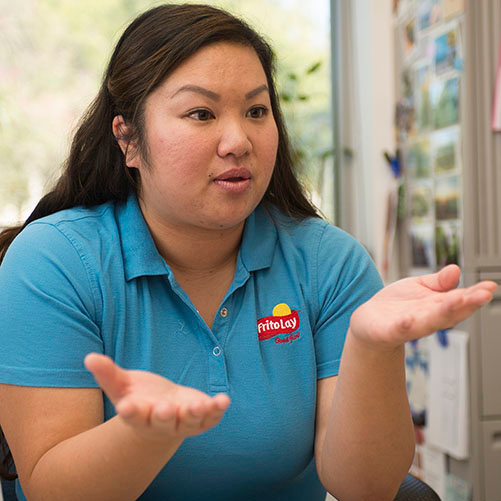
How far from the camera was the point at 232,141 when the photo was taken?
1035mm

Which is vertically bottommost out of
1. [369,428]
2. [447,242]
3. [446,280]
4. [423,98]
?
[369,428]

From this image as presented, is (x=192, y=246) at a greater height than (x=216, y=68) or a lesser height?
lesser

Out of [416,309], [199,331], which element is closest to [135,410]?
[416,309]

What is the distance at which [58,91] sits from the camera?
8.84 feet

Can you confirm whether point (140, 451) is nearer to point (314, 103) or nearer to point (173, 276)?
point (173, 276)

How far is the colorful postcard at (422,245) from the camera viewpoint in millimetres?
2320

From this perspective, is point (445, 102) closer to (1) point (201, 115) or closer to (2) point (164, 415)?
(1) point (201, 115)

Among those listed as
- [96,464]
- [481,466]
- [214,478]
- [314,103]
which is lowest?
[481,466]

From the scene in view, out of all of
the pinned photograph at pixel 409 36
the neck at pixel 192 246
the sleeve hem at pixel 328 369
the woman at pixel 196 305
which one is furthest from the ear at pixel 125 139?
the pinned photograph at pixel 409 36

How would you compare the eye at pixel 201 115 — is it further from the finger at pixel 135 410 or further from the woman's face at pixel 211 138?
the finger at pixel 135 410

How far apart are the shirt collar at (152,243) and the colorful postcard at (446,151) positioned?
97 centimetres

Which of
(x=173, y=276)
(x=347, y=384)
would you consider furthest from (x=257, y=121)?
(x=347, y=384)

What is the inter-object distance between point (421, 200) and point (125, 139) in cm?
149

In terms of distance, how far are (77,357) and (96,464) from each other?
178 millimetres
